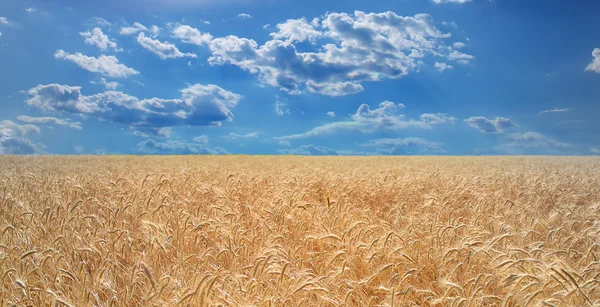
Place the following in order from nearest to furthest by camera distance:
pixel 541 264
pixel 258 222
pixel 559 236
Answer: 1. pixel 541 264
2. pixel 559 236
3. pixel 258 222

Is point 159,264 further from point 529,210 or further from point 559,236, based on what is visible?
point 529,210

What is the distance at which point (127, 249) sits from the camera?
12.1 ft

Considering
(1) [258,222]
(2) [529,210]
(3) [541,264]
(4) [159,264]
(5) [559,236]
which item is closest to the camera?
(3) [541,264]

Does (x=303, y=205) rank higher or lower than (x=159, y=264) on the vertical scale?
higher

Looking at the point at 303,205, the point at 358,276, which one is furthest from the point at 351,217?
the point at 358,276

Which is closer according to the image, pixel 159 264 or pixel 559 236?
pixel 159 264

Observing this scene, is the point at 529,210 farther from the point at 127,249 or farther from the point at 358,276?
the point at 127,249

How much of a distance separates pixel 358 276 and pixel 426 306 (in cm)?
57

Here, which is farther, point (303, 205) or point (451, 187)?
point (451, 187)

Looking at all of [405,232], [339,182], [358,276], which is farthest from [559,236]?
[339,182]

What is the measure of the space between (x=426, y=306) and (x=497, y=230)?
2474 millimetres

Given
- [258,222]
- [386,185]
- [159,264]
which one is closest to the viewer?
[159,264]

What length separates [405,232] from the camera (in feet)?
12.8

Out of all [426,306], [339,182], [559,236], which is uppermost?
[339,182]
